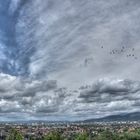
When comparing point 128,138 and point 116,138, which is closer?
point 128,138

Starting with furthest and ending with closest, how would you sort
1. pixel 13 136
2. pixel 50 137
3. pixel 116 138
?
pixel 116 138 < pixel 13 136 < pixel 50 137

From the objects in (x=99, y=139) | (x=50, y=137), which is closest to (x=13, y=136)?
(x=50, y=137)

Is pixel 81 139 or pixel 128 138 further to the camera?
pixel 128 138

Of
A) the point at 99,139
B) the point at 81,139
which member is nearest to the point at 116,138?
the point at 99,139

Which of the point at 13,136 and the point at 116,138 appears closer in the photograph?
the point at 13,136

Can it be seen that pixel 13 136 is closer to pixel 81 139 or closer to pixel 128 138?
pixel 81 139

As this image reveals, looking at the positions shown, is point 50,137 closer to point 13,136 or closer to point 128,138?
point 13,136

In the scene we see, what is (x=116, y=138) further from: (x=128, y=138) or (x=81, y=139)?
(x=81, y=139)

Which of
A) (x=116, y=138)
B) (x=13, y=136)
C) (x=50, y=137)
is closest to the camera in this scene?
(x=50, y=137)
